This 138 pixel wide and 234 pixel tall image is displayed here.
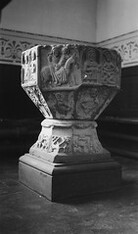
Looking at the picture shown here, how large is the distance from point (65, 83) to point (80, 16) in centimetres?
237

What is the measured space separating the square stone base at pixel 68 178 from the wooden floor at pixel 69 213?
63 mm

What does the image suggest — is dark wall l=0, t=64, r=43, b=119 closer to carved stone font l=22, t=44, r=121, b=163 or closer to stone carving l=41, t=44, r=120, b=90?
carved stone font l=22, t=44, r=121, b=163

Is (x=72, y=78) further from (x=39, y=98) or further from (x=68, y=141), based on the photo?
(x=68, y=141)

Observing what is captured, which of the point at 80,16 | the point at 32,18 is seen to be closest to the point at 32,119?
the point at 32,18

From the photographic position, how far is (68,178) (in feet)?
6.50

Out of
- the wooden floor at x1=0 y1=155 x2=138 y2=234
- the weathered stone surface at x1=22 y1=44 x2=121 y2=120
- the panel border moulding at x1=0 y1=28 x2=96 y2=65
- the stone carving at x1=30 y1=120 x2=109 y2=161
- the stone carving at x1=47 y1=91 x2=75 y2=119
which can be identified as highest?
the panel border moulding at x1=0 y1=28 x2=96 y2=65

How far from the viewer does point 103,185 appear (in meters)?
2.14

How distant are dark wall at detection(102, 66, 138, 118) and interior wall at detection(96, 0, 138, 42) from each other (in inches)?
21.7

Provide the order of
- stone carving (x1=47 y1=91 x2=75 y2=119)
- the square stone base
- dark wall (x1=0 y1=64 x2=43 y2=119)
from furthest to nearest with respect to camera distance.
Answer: dark wall (x1=0 y1=64 x2=43 y2=119) → stone carving (x1=47 y1=91 x2=75 y2=119) → the square stone base

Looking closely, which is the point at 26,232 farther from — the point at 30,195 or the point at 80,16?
the point at 80,16

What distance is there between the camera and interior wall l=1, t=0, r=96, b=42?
11.8 feet

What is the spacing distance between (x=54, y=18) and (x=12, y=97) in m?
1.22

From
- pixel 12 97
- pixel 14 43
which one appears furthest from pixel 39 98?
pixel 14 43

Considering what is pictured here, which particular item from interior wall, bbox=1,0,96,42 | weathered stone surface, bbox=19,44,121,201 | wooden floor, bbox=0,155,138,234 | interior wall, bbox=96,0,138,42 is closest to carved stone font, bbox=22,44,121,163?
weathered stone surface, bbox=19,44,121,201
